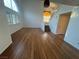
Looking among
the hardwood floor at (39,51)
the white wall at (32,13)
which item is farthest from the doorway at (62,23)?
the white wall at (32,13)

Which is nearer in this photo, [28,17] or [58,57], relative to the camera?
[58,57]

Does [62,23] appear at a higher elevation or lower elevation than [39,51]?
higher

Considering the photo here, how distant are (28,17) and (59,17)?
7.11 meters

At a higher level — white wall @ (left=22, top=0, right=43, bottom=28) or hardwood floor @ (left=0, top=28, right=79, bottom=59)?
white wall @ (left=22, top=0, right=43, bottom=28)

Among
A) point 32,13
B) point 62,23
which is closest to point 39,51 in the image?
point 62,23

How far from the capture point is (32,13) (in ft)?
41.3

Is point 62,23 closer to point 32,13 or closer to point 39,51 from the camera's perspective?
point 39,51

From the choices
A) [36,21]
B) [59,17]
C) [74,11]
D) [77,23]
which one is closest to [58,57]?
[77,23]

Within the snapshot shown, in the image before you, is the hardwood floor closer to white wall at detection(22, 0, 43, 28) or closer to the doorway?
the doorway

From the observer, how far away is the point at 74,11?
4.06m

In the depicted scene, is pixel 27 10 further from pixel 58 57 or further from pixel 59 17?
pixel 58 57

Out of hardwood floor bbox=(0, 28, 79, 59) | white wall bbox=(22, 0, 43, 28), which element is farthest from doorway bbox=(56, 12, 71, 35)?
white wall bbox=(22, 0, 43, 28)

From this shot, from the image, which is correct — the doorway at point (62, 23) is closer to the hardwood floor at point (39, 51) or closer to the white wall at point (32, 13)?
the hardwood floor at point (39, 51)

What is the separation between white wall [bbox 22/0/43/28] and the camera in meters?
12.1
